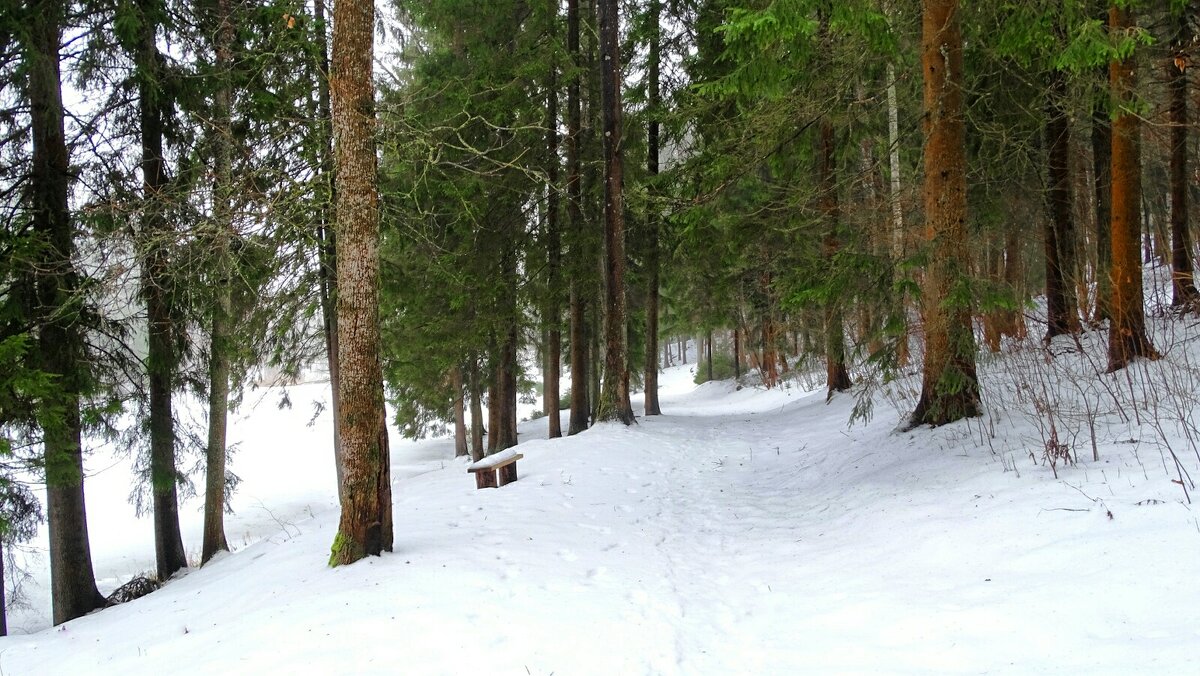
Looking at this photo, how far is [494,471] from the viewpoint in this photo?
321 inches

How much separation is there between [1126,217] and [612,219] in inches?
293

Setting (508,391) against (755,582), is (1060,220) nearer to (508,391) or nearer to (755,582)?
(755,582)

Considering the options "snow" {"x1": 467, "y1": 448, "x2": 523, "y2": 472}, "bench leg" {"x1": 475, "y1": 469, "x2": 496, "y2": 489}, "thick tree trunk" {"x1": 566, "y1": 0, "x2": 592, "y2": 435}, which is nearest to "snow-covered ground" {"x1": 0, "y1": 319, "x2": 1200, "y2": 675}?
"bench leg" {"x1": 475, "y1": 469, "x2": 496, "y2": 489}

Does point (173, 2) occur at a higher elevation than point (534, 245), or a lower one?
higher

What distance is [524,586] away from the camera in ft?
14.9

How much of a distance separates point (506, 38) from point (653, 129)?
3.78 meters

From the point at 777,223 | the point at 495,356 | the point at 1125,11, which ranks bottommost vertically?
the point at 495,356

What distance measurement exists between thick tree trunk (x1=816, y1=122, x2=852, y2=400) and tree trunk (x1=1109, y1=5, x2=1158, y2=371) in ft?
9.49

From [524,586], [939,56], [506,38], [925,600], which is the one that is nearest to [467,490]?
[524,586]

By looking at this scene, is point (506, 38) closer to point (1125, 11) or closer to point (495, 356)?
point (495, 356)

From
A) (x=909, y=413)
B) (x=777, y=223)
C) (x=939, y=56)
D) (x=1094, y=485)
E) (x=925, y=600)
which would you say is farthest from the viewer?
(x=777, y=223)

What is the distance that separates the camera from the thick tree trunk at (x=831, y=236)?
8734mm

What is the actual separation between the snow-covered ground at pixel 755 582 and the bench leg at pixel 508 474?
56 cm

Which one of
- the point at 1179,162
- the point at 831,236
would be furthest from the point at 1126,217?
the point at 831,236
